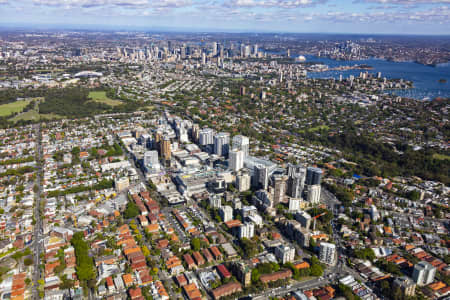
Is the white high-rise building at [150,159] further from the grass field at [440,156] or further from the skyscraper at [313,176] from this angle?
the grass field at [440,156]

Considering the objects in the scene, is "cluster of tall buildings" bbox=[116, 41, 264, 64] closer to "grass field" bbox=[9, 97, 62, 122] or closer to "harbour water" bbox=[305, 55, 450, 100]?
"harbour water" bbox=[305, 55, 450, 100]

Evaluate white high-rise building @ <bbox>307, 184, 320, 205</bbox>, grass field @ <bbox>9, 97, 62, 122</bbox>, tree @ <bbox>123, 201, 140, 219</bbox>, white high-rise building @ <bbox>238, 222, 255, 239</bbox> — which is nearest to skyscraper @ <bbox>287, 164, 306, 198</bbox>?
white high-rise building @ <bbox>307, 184, 320, 205</bbox>

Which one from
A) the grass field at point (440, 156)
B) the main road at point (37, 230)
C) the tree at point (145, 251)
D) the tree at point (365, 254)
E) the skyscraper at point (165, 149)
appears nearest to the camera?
the main road at point (37, 230)

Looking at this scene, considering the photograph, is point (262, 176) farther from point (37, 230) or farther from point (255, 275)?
point (37, 230)

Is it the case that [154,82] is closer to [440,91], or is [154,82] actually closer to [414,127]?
[414,127]

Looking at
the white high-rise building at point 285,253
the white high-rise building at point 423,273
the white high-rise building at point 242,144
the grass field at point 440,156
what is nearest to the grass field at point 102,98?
A: the white high-rise building at point 242,144

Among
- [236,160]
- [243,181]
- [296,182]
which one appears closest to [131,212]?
[243,181]
